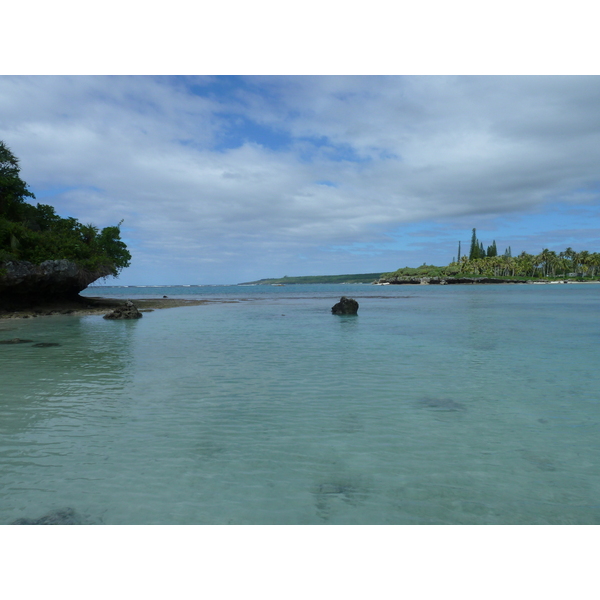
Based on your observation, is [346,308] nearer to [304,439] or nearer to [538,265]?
[304,439]

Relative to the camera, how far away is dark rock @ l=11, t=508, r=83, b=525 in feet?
15.4

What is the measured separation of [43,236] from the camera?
35.6 meters

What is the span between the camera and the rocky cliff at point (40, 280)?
102ft

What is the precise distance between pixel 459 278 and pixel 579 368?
166 meters

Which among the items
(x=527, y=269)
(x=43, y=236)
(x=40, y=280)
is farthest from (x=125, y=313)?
(x=527, y=269)

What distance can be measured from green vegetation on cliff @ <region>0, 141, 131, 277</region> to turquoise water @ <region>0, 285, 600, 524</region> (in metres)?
22.4

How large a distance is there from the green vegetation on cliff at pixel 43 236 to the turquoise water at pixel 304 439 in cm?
2242

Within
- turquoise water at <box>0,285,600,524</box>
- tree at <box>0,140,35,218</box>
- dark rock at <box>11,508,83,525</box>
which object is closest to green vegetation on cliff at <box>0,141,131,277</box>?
tree at <box>0,140,35,218</box>

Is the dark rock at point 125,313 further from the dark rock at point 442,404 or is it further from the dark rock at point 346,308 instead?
the dark rock at point 442,404

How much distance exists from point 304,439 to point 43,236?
38.2 metres

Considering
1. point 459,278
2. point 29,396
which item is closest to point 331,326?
point 29,396

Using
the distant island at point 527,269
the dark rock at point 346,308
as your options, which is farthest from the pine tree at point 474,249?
the dark rock at point 346,308

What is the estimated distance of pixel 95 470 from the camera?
595 cm
